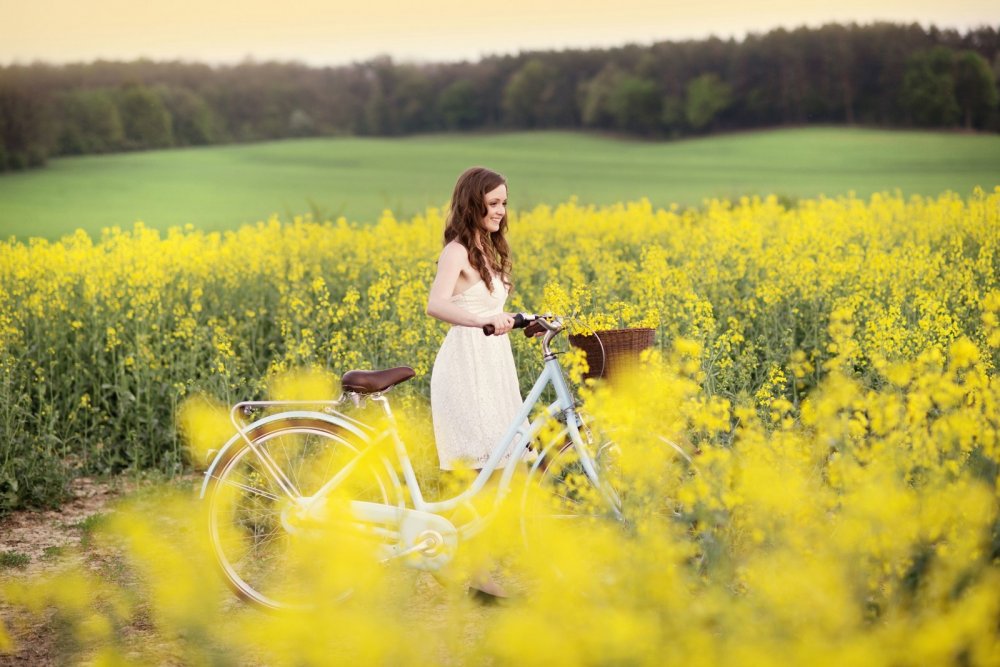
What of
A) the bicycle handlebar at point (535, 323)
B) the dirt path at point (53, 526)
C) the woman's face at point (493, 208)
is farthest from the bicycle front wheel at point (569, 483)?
the dirt path at point (53, 526)

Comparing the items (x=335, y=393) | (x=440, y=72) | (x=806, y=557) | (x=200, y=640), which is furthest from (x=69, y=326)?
(x=440, y=72)

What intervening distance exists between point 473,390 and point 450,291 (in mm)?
436

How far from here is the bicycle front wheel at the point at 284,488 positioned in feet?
15.5

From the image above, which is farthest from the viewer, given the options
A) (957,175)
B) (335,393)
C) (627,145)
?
(627,145)

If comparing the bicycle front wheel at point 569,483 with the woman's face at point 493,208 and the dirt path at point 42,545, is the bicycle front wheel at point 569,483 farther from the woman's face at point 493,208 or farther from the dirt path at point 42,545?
the dirt path at point 42,545

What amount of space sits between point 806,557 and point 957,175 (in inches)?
756

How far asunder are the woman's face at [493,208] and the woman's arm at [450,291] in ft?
0.51

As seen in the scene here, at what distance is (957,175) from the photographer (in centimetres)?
2070

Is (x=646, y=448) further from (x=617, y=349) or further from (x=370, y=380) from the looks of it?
(x=370, y=380)

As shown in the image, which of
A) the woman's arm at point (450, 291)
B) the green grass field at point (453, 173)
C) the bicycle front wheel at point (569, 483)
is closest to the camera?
the bicycle front wheel at point (569, 483)

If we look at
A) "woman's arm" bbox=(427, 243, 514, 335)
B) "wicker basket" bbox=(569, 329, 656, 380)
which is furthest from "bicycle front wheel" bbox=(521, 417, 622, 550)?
"woman's arm" bbox=(427, 243, 514, 335)

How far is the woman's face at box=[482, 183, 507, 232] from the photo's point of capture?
191 inches

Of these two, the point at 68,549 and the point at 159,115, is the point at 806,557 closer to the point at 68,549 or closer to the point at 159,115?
the point at 68,549

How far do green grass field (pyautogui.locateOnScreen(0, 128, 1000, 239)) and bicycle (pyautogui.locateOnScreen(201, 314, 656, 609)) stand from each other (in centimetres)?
1132
